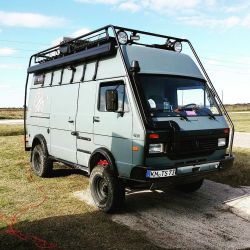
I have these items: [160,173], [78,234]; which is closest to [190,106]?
[160,173]

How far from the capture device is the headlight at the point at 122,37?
6.54 metres

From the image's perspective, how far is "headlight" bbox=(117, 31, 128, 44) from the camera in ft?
21.4

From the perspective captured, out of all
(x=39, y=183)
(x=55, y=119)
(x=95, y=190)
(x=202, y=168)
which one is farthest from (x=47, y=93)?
(x=202, y=168)

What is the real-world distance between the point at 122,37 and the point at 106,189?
293 cm

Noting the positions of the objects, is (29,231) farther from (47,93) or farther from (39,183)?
(47,93)

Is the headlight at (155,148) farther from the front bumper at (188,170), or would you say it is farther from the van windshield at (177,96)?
the van windshield at (177,96)

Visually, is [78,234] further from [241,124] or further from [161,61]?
[241,124]

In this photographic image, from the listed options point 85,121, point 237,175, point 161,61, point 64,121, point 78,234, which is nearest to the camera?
point 78,234

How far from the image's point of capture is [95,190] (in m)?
6.84

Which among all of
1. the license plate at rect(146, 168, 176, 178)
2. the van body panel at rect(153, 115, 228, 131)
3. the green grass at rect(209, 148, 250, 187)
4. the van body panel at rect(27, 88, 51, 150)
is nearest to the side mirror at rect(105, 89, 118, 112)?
the van body panel at rect(153, 115, 228, 131)

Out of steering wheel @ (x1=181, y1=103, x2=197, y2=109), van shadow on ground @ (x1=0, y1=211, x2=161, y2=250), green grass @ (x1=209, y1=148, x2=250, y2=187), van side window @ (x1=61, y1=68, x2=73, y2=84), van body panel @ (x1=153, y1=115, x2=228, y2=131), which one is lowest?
van shadow on ground @ (x1=0, y1=211, x2=161, y2=250)

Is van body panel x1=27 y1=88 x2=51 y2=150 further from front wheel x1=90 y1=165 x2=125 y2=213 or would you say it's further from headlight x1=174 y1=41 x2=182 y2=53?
headlight x1=174 y1=41 x2=182 y2=53

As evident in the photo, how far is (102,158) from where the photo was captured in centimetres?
680

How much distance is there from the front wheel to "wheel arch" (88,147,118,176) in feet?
0.42
